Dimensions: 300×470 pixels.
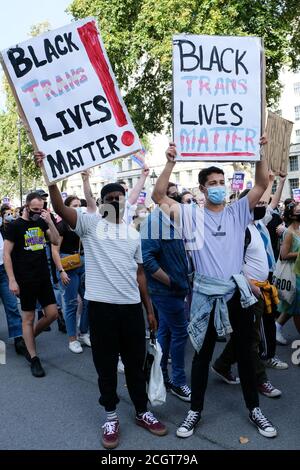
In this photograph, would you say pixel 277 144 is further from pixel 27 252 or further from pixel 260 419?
pixel 27 252

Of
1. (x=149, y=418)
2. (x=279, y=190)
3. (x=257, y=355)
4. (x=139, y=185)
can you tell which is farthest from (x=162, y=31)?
(x=149, y=418)

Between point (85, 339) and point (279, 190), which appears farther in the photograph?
point (85, 339)

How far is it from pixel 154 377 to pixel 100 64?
8.29 feet

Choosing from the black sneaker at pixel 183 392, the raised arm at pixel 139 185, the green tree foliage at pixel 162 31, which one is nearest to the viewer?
the black sneaker at pixel 183 392

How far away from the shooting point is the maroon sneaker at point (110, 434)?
3.47 m

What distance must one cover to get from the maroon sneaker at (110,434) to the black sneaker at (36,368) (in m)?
1.59

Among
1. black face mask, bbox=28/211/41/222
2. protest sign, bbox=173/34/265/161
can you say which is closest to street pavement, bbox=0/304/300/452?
black face mask, bbox=28/211/41/222

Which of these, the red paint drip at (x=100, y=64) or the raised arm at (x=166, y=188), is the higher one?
the red paint drip at (x=100, y=64)

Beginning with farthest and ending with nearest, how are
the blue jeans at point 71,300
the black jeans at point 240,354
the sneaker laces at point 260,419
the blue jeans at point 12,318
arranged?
1. the blue jeans at point 12,318
2. the blue jeans at point 71,300
3. the black jeans at point 240,354
4. the sneaker laces at point 260,419

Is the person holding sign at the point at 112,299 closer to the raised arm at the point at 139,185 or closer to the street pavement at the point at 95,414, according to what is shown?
the street pavement at the point at 95,414

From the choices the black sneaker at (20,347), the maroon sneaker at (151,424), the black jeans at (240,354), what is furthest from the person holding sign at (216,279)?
the black sneaker at (20,347)

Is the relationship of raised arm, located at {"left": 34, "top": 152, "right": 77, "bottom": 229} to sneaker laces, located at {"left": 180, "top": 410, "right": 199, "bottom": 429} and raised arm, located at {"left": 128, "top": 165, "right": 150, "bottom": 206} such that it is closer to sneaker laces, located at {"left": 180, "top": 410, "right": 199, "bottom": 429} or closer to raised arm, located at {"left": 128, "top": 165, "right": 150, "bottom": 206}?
raised arm, located at {"left": 128, "top": 165, "right": 150, "bottom": 206}

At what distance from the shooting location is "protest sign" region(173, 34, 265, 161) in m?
4.01

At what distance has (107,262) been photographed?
367 centimetres
